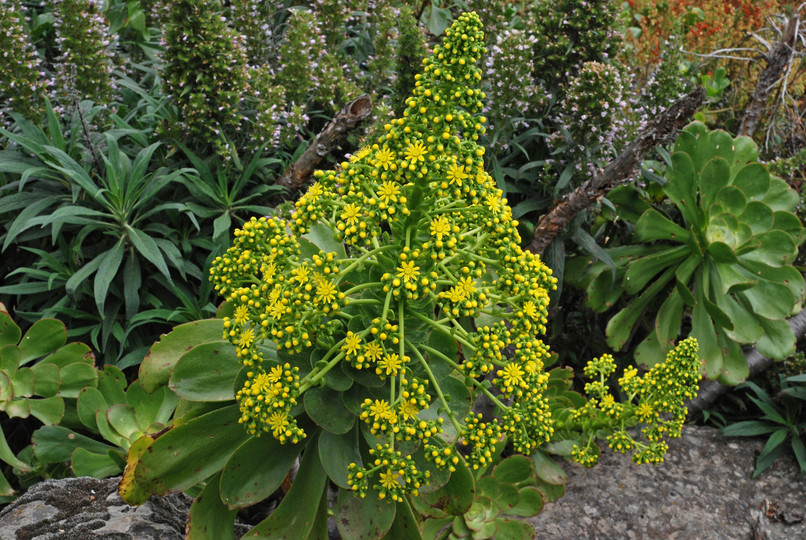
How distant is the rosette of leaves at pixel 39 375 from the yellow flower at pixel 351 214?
172 cm

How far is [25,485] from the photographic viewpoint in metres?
2.73

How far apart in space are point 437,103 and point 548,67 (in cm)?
242

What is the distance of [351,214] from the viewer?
1.53m

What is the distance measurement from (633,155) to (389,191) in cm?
165

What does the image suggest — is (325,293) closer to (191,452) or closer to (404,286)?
(404,286)

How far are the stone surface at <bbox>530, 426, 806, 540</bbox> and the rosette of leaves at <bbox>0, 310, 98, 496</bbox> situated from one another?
2.14m

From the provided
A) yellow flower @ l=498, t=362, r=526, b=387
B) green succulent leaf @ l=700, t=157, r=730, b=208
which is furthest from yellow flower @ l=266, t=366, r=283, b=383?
green succulent leaf @ l=700, t=157, r=730, b=208

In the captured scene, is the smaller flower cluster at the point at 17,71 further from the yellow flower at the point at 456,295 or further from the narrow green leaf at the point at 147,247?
the yellow flower at the point at 456,295

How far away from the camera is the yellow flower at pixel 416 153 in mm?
1450

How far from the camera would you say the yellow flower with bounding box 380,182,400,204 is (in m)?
1.51

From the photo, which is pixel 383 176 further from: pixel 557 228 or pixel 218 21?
pixel 218 21

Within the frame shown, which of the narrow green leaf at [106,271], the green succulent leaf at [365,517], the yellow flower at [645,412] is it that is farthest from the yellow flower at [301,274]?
the narrow green leaf at [106,271]

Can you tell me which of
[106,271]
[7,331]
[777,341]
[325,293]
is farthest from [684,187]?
[7,331]

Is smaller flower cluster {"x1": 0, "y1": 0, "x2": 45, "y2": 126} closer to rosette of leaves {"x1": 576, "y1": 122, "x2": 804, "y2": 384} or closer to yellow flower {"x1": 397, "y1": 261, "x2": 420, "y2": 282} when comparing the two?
yellow flower {"x1": 397, "y1": 261, "x2": 420, "y2": 282}
